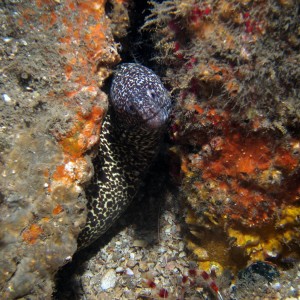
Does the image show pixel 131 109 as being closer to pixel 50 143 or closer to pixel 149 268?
pixel 50 143

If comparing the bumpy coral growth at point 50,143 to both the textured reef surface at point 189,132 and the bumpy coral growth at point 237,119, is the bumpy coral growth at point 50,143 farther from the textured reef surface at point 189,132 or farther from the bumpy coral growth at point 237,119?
the bumpy coral growth at point 237,119

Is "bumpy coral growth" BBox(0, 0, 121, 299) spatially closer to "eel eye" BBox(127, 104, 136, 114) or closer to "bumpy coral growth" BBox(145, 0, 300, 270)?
"eel eye" BBox(127, 104, 136, 114)

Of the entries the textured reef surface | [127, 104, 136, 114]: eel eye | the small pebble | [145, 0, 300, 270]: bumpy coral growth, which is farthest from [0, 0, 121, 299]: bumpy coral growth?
the small pebble

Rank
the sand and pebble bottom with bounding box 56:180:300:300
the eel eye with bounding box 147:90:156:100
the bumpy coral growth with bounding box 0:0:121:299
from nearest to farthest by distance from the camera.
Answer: the bumpy coral growth with bounding box 0:0:121:299
the sand and pebble bottom with bounding box 56:180:300:300
the eel eye with bounding box 147:90:156:100

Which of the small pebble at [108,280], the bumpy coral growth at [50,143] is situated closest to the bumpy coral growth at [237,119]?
the bumpy coral growth at [50,143]

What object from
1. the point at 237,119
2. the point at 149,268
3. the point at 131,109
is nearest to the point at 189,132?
the point at 237,119

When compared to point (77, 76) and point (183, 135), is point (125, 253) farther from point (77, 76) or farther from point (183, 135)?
point (77, 76)

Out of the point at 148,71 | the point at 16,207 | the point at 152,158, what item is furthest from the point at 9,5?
the point at 152,158
